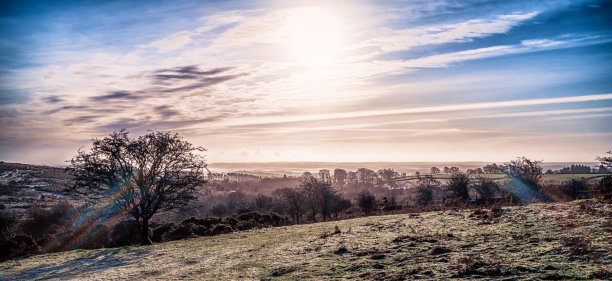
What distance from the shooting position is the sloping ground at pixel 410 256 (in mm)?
11742

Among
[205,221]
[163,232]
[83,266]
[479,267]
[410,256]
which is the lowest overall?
[163,232]

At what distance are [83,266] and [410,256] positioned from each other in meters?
22.5

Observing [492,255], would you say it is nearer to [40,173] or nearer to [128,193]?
[128,193]

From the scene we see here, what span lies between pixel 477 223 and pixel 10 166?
7005 inches


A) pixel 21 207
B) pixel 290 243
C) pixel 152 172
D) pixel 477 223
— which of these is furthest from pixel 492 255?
pixel 21 207

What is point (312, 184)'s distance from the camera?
222 feet

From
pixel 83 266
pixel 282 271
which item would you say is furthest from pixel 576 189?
pixel 83 266

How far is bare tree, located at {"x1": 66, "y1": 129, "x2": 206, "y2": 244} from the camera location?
36.2m

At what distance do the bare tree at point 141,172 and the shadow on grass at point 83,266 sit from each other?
22.9 ft

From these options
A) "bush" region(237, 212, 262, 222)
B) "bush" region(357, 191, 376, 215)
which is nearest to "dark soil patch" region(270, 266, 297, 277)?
"bush" region(237, 212, 262, 222)

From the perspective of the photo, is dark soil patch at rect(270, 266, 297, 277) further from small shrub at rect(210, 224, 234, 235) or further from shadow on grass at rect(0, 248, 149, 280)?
small shrub at rect(210, 224, 234, 235)

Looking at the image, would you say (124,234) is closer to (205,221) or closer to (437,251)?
(205,221)

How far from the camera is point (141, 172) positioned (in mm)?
36969

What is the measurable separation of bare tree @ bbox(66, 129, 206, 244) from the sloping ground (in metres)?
8.96
